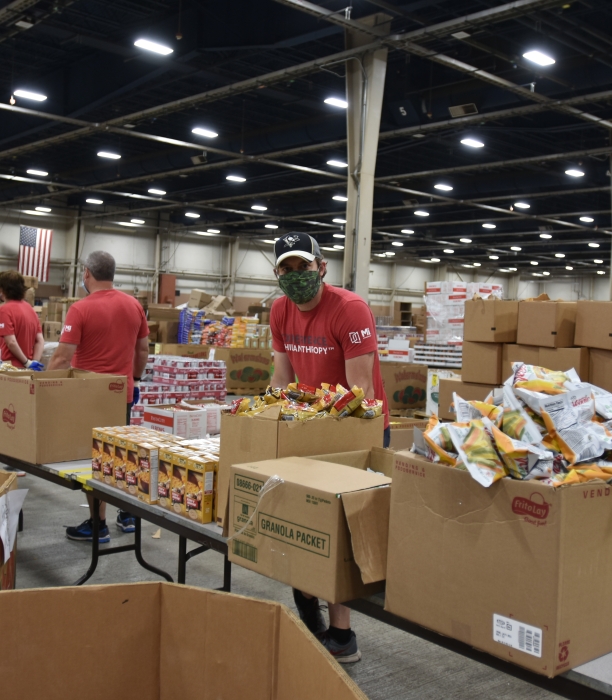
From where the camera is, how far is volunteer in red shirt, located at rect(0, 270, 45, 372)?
5.29 metres

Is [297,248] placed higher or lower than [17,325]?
higher

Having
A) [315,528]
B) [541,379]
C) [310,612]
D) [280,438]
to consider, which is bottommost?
[310,612]

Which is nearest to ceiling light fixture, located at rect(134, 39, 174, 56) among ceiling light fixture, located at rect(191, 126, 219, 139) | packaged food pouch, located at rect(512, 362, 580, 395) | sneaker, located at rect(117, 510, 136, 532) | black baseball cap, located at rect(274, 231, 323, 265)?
ceiling light fixture, located at rect(191, 126, 219, 139)

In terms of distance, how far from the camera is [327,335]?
267 cm

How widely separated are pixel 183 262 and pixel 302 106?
46.2ft

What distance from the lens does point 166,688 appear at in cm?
139

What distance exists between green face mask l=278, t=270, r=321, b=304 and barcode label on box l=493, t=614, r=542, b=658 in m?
1.45

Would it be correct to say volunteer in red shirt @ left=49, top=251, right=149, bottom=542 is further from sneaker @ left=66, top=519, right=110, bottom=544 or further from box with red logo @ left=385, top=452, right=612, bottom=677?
box with red logo @ left=385, top=452, right=612, bottom=677

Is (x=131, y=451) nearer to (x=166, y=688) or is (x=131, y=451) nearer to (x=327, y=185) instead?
(x=166, y=688)

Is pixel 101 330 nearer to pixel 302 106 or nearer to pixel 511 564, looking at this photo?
pixel 511 564

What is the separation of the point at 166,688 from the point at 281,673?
0.28 metres

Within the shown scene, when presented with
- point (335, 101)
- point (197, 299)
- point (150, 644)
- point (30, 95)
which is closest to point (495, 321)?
point (150, 644)

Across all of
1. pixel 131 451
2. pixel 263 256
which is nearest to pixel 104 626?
pixel 131 451

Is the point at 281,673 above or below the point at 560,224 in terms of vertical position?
below
